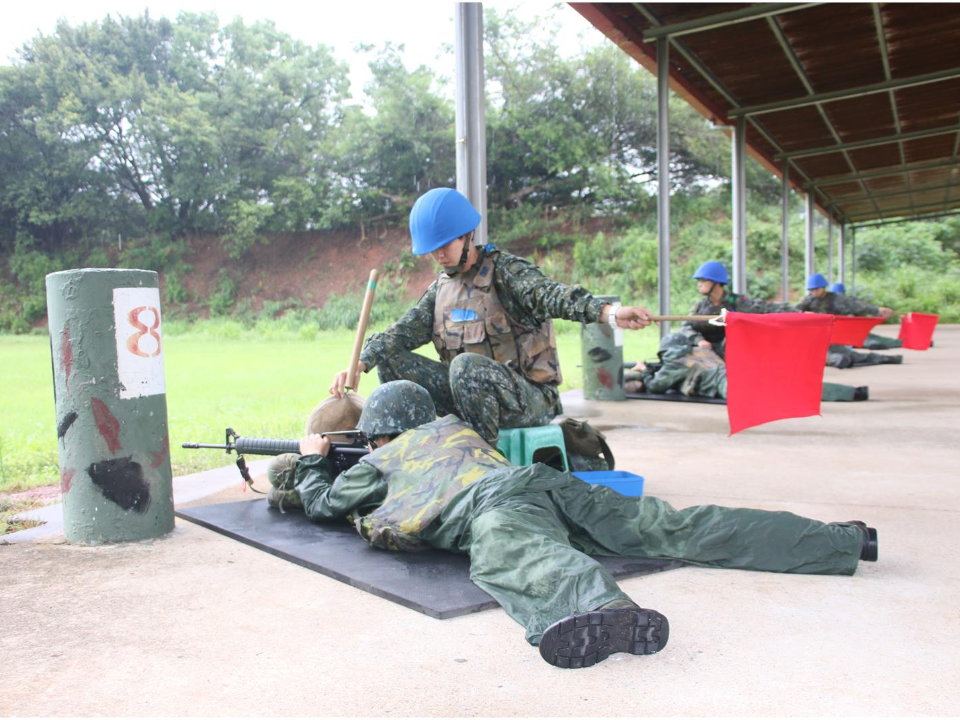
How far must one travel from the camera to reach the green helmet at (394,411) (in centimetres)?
349

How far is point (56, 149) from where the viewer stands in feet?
28.5

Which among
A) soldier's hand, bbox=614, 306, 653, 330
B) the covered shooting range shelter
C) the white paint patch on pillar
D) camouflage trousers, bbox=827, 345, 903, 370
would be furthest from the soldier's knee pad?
camouflage trousers, bbox=827, 345, 903, 370

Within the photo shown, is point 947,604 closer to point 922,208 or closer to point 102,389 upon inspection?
point 102,389

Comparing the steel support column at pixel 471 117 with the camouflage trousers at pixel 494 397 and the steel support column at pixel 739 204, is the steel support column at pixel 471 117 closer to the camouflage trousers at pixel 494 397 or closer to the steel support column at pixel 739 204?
the camouflage trousers at pixel 494 397

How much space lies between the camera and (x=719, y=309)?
8383mm

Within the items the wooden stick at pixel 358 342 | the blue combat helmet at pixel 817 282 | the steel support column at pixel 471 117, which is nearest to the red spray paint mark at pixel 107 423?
the wooden stick at pixel 358 342

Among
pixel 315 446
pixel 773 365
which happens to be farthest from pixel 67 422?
pixel 773 365

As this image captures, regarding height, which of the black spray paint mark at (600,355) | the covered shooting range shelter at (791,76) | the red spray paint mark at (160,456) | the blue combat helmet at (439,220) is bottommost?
the red spray paint mark at (160,456)

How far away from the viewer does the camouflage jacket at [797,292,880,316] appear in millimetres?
13008

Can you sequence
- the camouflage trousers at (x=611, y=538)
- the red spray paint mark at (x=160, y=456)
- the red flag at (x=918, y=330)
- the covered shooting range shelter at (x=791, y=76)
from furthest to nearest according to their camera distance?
the red flag at (x=918, y=330) → the covered shooting range shelter at (x=791, y=76) → the red spray paint mark at (x=160, y=456) → the camouflage trousers at (x=611, y=538)

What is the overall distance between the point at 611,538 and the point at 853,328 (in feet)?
Answer: 28.6

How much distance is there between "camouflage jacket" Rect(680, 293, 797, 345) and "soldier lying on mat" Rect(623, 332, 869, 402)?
123 millimetres

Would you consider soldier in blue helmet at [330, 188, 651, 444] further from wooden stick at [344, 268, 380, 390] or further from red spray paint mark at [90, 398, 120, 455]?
red spray paint mark at [90, 398, 120, 455]

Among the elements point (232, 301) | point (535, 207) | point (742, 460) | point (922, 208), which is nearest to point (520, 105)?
point (535, 207)
